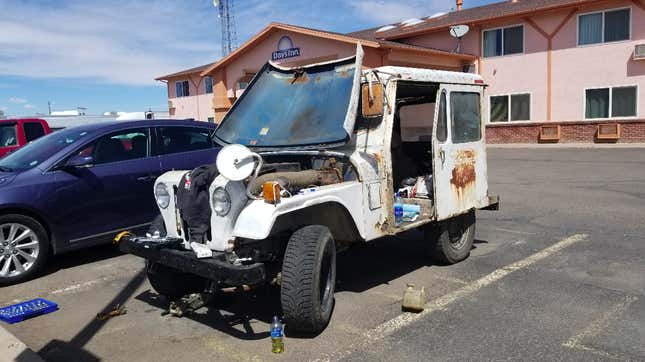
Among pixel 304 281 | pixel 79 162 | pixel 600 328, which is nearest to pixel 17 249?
pixel 79 162

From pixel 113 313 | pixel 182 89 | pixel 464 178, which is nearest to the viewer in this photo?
pixel 113 313

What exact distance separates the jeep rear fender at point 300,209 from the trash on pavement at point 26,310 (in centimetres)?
228

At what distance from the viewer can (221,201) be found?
396 cm

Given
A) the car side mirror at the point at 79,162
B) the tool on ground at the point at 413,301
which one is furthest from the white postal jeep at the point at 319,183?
the car side mirror at the point at 79,162

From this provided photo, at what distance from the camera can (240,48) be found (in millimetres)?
25297

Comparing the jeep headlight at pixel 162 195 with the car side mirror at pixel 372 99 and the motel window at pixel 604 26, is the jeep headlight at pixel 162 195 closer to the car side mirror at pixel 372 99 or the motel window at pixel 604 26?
the car side mirror at pixel 372 99

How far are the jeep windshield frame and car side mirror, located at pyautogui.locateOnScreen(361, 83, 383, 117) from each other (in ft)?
0.26

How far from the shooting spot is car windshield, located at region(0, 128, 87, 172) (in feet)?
20.3

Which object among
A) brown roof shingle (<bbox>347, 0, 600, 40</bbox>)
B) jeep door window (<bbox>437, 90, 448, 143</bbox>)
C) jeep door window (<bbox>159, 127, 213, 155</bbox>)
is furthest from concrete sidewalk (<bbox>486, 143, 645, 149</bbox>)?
jeep door window (<bbox>159, 127, 213, 155</bbox>)

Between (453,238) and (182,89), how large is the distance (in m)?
37.1

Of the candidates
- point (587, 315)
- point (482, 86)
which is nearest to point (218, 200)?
point (587, 315)

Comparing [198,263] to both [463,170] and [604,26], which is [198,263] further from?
[604,26]

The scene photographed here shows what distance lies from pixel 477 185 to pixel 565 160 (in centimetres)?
1202

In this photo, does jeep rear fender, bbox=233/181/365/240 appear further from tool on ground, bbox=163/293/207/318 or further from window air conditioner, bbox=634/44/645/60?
window air conditioner, bbox=634/44/645/60
